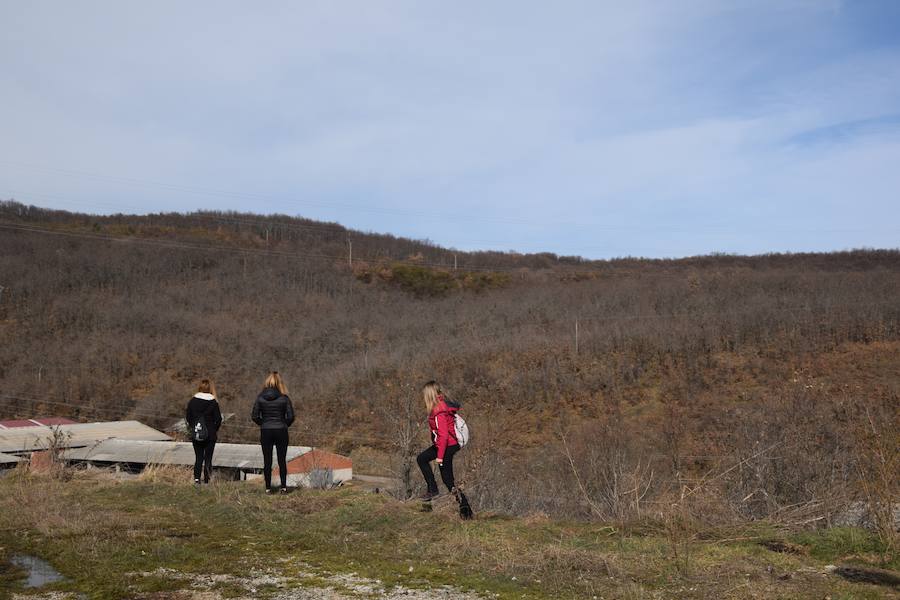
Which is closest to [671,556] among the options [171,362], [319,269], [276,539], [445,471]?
[445,471]

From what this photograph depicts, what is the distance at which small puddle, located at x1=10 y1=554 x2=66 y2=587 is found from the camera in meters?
5.40

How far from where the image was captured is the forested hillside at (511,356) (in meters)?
11.8

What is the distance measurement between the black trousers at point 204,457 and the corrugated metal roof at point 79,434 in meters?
10.4

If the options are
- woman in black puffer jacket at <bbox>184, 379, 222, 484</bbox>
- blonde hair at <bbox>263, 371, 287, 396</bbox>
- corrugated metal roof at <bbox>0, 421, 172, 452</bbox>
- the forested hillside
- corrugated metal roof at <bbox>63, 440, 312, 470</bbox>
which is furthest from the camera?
corrugated metal roof at <bbox>0, 421, 172, 452</bbox>

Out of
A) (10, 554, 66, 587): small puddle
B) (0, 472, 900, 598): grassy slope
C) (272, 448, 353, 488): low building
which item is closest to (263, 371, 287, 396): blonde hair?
(0, 472, 900, 598): grassy slope

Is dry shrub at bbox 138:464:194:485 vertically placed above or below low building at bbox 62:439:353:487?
above

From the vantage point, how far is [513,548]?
6.24 m

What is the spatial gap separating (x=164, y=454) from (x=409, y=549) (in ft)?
50.1

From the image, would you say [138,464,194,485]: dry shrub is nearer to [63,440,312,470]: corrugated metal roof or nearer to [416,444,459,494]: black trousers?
[416,444,459,494]: black trousers

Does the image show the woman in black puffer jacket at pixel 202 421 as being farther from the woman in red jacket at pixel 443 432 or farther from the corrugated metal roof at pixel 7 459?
the corrugated metal roof at pixel 7 459

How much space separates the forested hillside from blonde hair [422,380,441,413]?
5.57 ft

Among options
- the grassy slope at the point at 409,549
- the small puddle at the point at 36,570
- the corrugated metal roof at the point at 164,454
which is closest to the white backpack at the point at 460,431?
the grassy slope at the point at 409,549

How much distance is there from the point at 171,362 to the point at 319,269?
23.3 metres

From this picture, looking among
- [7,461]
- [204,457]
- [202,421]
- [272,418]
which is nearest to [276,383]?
[272,418]
